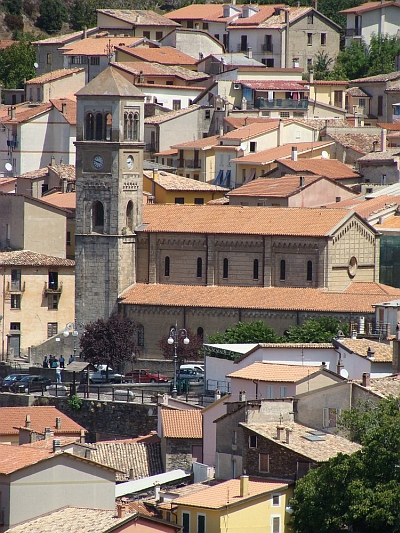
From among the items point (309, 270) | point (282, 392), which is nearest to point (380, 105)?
point (309, 270)

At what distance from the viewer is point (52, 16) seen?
554 ft

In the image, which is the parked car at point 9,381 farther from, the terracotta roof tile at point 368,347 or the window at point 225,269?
the terracotta roof tile at point 368,347

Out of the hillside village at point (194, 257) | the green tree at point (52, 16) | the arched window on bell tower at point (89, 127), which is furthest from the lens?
the green tree at point (52, 16)

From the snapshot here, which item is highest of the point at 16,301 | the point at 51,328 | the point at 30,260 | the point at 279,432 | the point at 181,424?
the point at 30,260

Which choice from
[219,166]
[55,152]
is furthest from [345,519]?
[55,152]

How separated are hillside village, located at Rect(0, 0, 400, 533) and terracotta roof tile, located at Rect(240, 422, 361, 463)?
0.11m

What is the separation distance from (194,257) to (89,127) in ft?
25.9

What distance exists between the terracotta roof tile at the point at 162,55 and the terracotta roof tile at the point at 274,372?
60082 millimetres

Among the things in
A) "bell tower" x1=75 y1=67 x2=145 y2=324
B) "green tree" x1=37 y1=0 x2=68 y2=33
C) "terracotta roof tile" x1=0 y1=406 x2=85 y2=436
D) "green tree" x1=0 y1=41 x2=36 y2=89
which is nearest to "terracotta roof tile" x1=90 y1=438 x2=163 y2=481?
"terracotta roof tile" x1=0 y1=406 x2=85 y2=436

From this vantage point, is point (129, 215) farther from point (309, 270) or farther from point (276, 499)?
point (276, 499)

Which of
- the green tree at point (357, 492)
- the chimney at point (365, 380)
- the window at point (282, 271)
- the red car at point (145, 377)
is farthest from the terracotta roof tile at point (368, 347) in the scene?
the window at point (282, 271)

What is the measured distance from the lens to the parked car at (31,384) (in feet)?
303

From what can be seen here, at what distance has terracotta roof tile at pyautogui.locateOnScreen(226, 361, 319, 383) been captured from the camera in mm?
75312

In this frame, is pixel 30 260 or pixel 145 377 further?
pixel 30 260
